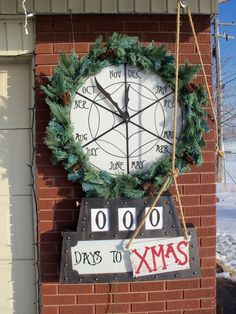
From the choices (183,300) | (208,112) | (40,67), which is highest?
(40,67)

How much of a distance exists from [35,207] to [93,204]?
1.85 feet

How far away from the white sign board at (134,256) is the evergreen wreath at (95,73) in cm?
32

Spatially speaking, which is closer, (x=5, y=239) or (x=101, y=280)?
(x=101, y=280)

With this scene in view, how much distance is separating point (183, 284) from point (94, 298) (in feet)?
2.09

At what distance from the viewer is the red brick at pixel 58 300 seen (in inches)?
131

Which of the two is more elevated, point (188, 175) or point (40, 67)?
point (40, 67)

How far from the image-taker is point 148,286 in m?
3.34

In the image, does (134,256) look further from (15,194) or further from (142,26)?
(142,26)

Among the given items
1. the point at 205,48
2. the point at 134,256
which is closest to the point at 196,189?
the point at 134,256

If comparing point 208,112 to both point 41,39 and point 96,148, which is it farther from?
point 41,39

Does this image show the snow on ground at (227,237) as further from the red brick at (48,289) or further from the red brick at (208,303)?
the red brick at (48,289)

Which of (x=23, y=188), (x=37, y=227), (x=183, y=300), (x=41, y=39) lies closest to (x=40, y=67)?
(x=41, y=39)

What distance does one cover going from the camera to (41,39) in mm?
3268

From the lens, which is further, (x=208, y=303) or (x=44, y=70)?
(x=208, y=303)
